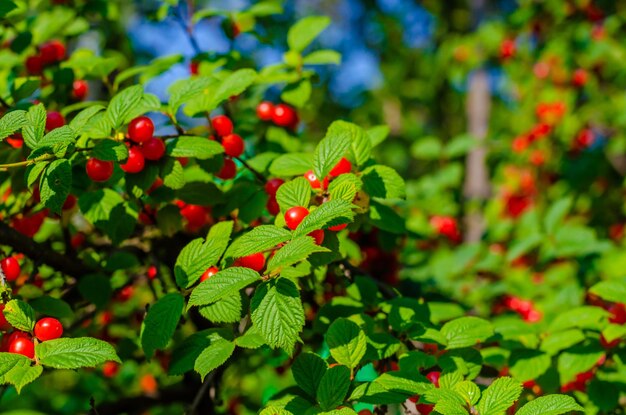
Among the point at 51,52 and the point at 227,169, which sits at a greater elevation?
the point at 51,52

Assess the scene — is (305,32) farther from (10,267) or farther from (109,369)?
(109,369)

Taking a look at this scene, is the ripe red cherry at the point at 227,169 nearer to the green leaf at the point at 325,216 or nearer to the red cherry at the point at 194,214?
the red cherry at the point at 194,214

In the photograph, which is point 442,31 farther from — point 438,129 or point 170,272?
point 170,272

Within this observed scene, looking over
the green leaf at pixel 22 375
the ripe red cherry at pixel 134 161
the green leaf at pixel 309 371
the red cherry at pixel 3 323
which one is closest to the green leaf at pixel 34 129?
the ripe red cherry at pixel 134 161

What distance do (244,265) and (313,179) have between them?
0.87 feet

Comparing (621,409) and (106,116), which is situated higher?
(106,116)

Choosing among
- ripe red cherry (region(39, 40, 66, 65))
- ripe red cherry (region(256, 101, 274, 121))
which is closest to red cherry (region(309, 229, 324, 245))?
ripe red cherry (region(256, 101, 274, 121))

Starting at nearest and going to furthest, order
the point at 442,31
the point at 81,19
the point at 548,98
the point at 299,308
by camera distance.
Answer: the point at 299,308 → the point at 81,19 → the point at 548,98 → the point at 442,31

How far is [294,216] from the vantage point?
118cm

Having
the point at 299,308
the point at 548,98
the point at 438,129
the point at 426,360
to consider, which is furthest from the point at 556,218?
the point at 438,129

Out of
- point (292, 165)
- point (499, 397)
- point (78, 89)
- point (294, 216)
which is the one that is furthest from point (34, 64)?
point (499, 397)

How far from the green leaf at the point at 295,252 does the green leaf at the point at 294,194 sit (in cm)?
22

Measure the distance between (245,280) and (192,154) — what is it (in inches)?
16.4

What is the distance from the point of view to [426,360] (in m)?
1.27
